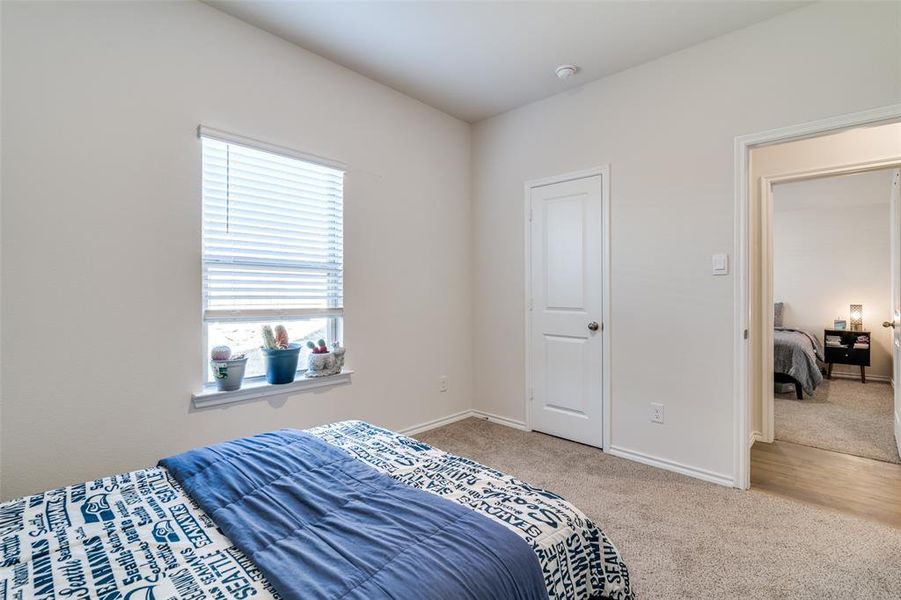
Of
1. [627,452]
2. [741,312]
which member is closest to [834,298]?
[741,312]

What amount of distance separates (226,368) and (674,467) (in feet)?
9.45

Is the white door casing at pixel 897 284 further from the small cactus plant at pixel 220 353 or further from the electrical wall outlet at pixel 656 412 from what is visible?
the small cactus plant at pixel 220 353

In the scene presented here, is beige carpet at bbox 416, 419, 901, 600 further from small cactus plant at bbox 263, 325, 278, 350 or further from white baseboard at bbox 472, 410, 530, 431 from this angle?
small cactus plant at bbox 263, 325, 278, 350

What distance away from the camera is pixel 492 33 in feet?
8.52

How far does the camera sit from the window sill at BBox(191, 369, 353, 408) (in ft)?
7.68

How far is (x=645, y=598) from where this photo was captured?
162 centimetres

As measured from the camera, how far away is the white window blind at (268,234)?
2416 millimetres

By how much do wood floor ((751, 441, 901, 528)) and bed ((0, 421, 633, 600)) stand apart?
2006 millimetres

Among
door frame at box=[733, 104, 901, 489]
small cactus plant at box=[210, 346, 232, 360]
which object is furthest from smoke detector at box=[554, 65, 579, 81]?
small cactus plant at box=[210, 346, 232, 360]

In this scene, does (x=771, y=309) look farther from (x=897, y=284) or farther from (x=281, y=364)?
(x=281, y=364)

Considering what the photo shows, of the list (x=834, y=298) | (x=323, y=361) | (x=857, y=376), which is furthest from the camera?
(x=834, y=298)

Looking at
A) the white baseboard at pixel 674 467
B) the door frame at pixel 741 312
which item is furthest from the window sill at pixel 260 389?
the door frame at pixel 741 312

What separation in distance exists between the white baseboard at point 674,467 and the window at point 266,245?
2228 millimetres

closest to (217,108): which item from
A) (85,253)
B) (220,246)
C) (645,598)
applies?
(220,246)
